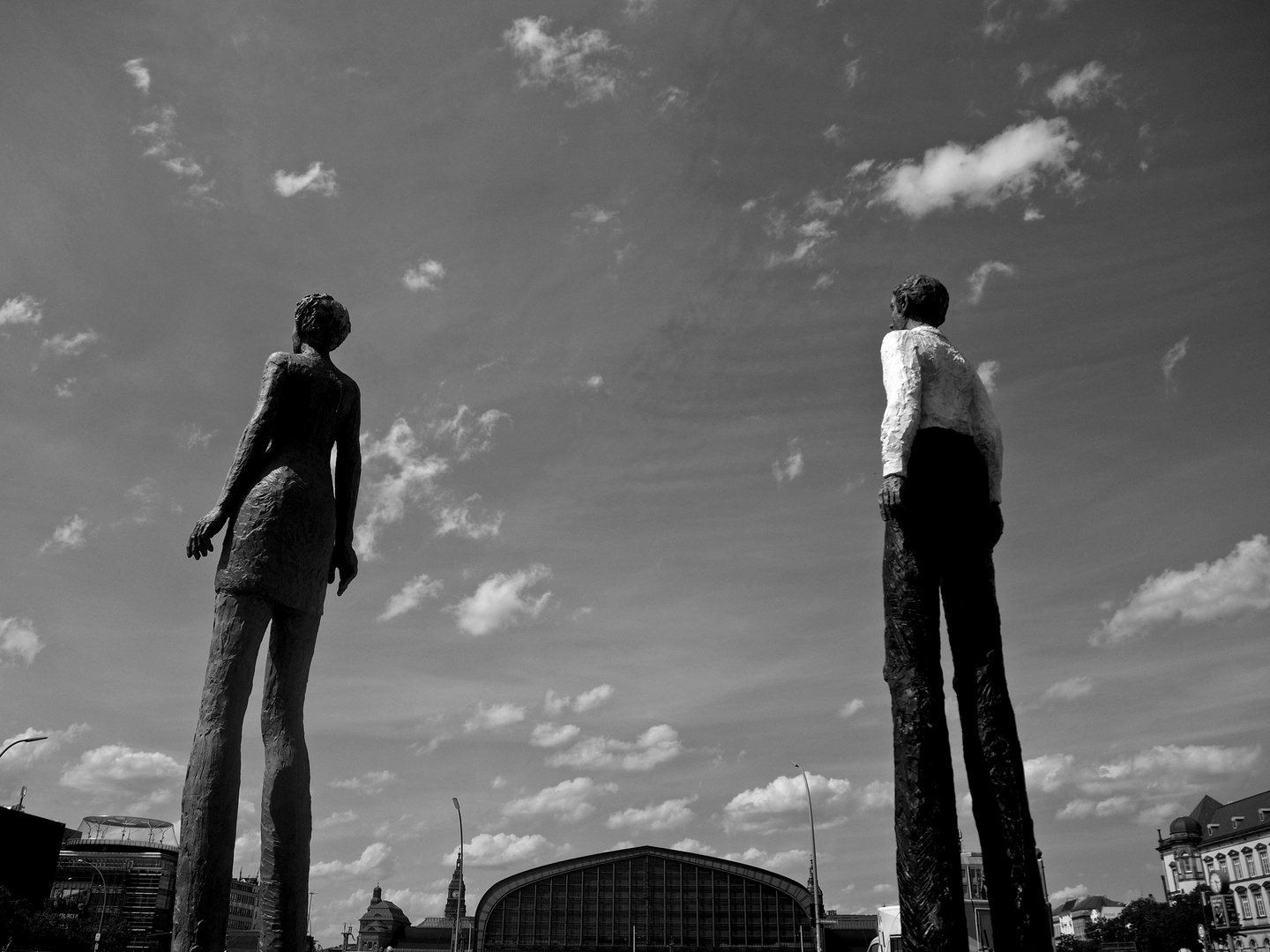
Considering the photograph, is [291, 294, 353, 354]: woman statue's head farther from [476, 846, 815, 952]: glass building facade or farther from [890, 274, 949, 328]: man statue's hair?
[476, 846, 815, 952]: glass building facade

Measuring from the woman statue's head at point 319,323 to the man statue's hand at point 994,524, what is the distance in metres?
4.24

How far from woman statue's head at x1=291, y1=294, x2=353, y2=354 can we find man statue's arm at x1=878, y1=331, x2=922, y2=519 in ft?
11.8

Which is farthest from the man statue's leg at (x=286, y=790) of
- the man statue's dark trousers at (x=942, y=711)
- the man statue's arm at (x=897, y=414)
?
the man statue's arm at (x=897, y=414)

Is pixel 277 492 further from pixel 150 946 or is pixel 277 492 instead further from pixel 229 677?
pixel 150 946

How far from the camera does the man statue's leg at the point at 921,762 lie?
3.97 metres

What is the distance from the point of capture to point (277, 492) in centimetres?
557

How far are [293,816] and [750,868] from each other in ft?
381

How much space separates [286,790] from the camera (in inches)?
201

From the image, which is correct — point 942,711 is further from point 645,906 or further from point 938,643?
point 645,906

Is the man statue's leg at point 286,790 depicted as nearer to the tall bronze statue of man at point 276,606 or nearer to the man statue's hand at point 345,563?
the tall bronze statue of man at point 276,606

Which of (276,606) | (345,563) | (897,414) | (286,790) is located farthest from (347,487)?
(897,414)

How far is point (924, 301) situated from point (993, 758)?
8.01 feet

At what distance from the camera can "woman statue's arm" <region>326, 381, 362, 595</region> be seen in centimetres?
616

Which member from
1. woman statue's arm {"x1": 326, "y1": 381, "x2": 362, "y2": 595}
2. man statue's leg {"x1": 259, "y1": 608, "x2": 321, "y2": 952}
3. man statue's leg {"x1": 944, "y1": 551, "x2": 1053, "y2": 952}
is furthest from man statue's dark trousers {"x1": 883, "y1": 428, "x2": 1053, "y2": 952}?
woman statue's arm {"x1": 326, "y1": 381, "x2": 362, "y2": 595}
